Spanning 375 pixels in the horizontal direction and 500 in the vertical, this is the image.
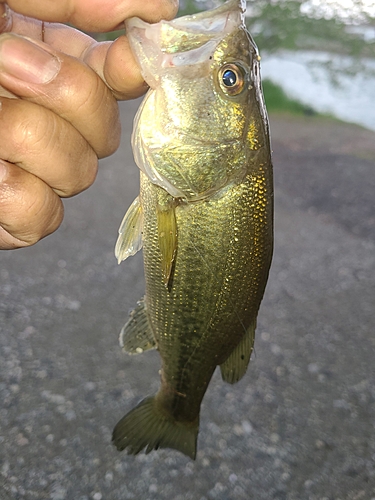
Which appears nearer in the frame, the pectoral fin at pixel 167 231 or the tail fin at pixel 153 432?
the pectoral fin at pixel 167 231

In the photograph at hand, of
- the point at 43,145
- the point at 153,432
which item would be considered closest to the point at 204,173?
the point at 43,145

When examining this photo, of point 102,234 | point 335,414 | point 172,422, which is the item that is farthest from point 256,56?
point 102,234

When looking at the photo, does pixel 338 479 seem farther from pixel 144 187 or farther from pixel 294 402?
pixel 144 187

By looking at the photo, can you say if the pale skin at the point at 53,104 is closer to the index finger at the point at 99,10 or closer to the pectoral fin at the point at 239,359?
the index finger at the point at 99,10

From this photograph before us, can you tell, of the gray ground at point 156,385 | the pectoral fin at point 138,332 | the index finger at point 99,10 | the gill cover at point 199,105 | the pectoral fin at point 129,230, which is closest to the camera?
the index finger at point 99,10

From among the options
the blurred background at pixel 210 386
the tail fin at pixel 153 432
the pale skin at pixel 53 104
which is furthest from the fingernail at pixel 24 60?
the blurred background at pixel 210 386

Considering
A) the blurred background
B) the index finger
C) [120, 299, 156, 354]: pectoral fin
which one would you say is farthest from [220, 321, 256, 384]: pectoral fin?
the index finger

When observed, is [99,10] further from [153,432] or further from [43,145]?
[153,432]
